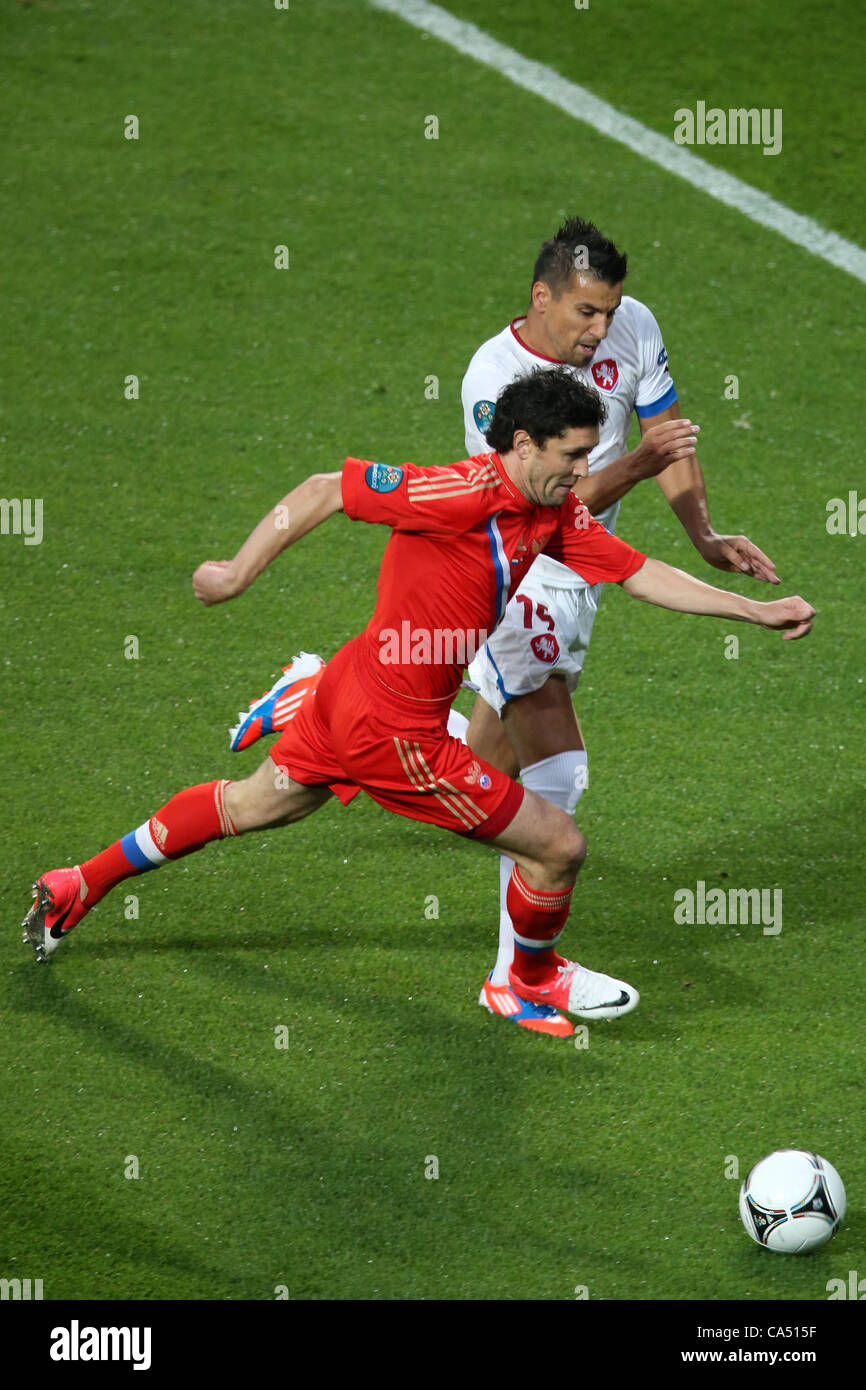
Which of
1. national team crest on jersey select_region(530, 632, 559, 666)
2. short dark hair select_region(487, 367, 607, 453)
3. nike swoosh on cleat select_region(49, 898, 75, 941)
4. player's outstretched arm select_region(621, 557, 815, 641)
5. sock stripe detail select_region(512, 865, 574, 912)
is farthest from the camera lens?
nike swoosh on cleat select_region(49, 898, 75, 941)

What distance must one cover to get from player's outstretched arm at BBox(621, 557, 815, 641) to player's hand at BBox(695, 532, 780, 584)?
0.19m

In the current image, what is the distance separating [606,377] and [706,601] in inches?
31.4

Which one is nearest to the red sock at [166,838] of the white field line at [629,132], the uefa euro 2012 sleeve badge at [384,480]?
the uefa euro 2012 sleeve badge at [384,480]

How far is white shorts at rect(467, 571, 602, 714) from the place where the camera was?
4.55 meters

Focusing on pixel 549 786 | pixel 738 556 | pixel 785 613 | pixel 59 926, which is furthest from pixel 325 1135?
pixel 738 556

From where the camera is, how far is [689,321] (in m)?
7.60

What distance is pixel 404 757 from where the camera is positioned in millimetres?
4078

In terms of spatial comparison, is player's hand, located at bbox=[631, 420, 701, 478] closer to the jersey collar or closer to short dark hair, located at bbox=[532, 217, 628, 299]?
the jersey collar

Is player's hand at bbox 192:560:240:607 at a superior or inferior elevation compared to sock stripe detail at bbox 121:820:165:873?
superior

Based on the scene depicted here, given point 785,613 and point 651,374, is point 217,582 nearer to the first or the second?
point 785,613

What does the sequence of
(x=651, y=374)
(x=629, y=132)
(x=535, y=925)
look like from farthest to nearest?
(x=629, y=132)
(x=651, y=374)
(x=535, y=925)

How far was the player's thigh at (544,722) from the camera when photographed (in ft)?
15.2

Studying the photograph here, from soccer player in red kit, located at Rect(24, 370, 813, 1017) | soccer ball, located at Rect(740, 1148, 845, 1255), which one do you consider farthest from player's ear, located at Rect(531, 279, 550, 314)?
soccer ball, located at Rect(740, 1148, 845, 1255)

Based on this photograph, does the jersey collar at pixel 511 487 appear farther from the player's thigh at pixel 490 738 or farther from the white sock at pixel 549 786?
the player's thigh at pixel 490 738
